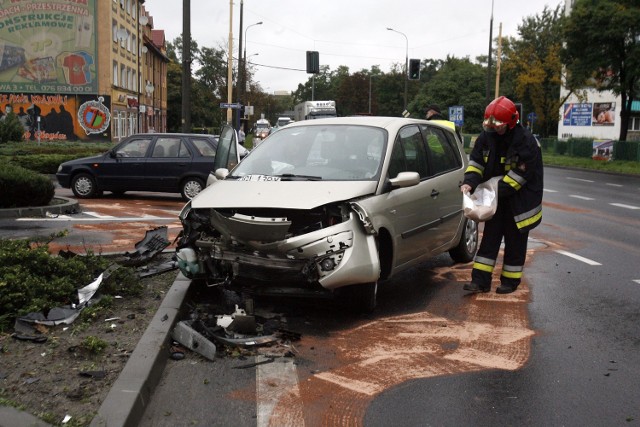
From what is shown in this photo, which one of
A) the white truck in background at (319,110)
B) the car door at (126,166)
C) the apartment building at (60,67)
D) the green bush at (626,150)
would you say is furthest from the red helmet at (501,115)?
the white truck in background at (319,110)

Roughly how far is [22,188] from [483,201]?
29.2 feet

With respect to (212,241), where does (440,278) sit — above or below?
below

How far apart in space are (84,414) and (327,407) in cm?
135

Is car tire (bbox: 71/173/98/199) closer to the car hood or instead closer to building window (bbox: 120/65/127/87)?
the car hood

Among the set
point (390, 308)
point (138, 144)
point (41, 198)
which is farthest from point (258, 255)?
point (138, 144)

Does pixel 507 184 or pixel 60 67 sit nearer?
pixel 507 184

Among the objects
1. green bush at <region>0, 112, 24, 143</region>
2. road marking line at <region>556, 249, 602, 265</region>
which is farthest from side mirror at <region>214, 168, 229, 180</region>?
green bush at <region>0, 112, 24, 143</region>

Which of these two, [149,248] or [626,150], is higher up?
[626,150]

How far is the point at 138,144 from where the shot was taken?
16516mm

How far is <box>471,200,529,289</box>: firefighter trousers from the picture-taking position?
7.14 metres

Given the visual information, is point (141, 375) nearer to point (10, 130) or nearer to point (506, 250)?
point (506, 250)

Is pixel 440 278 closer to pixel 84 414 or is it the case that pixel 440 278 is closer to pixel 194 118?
pixel 84 414

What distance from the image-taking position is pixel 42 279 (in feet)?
19.3

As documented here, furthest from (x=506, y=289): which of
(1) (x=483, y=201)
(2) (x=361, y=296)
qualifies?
(2) (x=361, y=296)
